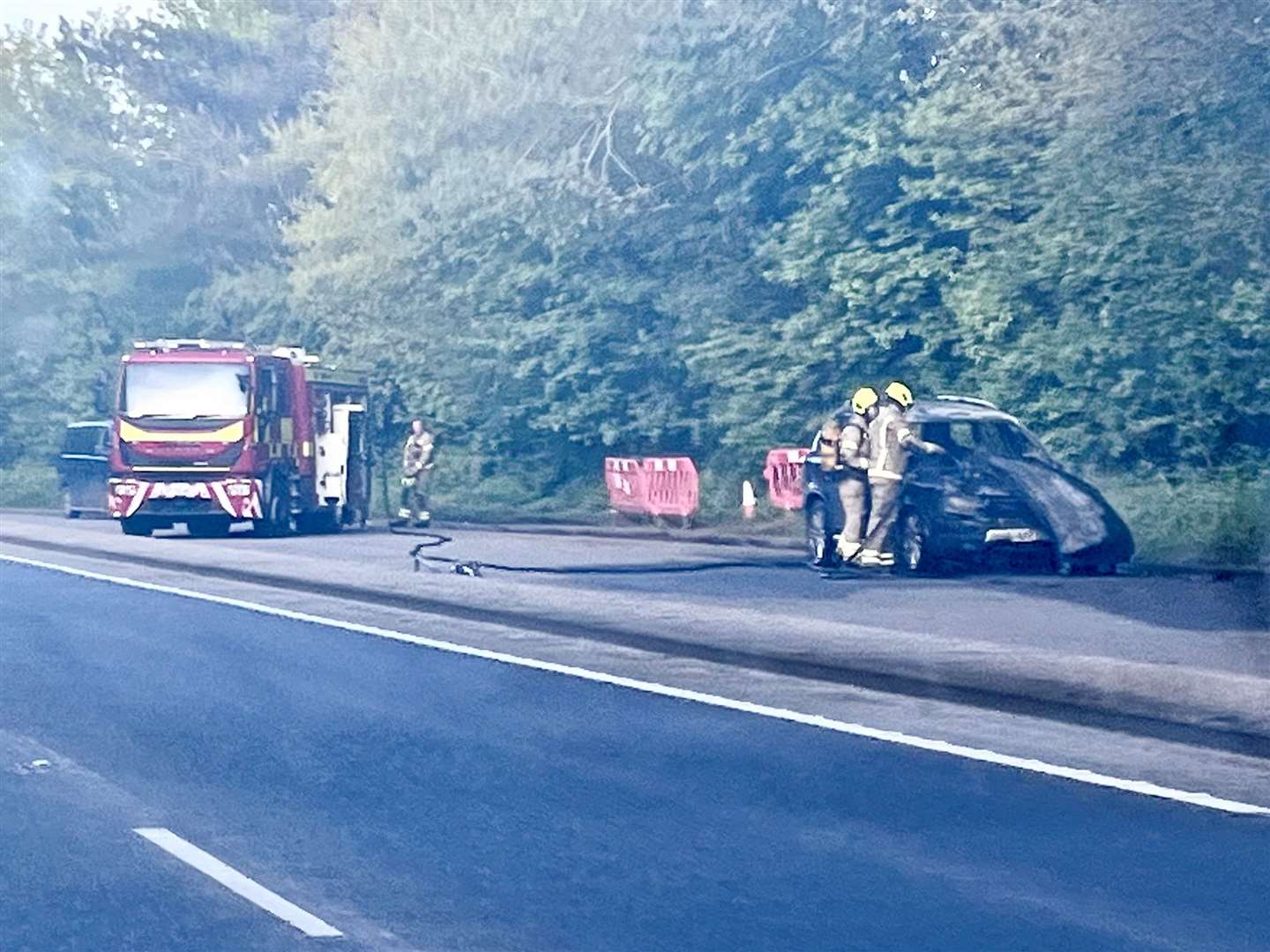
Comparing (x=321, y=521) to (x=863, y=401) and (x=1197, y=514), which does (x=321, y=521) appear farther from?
(x=863, y=401)

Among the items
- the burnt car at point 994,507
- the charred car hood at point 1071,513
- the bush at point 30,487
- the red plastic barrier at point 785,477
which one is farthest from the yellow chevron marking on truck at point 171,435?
the bush at point 30,487

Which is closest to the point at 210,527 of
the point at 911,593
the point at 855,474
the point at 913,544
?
the point at 855,474

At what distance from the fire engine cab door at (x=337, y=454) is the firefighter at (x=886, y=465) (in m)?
14.7

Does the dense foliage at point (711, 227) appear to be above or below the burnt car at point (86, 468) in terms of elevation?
above

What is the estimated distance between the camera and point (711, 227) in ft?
146

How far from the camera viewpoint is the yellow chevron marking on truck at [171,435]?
119 feet

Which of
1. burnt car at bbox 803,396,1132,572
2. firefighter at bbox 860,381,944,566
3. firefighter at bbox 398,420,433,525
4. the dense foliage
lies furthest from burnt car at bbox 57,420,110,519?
burnt car at bbox 803,396,1132,572

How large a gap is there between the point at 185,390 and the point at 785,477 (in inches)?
364

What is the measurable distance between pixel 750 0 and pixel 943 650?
86.2 ft

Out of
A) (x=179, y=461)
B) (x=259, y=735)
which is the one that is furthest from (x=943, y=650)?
(x=179, y=461)

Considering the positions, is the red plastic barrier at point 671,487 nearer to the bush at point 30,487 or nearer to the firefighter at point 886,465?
the firefighter at point 886,465

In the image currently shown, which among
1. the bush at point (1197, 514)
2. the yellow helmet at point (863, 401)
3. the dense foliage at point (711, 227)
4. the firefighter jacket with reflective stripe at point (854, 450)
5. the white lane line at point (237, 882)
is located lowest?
the white lane line at point (237, 882)

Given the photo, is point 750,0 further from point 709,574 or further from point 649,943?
point 649,943

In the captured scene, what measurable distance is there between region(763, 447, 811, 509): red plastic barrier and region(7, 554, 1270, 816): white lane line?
1592 cm
